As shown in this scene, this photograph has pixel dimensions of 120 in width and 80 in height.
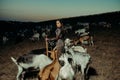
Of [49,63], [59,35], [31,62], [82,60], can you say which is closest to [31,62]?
Result: [31,62]

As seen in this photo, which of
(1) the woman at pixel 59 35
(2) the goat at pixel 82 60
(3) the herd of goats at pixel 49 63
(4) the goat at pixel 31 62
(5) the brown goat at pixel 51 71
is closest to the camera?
(5) the brown goat at pixel 51 71

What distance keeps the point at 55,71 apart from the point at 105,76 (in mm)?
4131

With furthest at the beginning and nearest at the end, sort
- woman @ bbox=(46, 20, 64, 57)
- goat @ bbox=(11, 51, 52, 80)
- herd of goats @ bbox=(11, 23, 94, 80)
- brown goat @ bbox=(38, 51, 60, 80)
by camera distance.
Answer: goat @ bbox=(11, 51, 52, 80)
woman @ bbox=(46, 20, 64, 57)
herd of goats @ bbox=(11, 23, 94, 80)
brown goat @ bbox=(38, 51, 60, 80)

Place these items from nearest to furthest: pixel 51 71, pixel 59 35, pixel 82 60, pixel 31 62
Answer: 1. pixel 51 71
2. pixel 59 35
3. pixel 82 60
4. pixel 31 62

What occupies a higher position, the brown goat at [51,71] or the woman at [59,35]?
the woman at [59,35]

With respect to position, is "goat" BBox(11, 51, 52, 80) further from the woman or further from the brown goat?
the brown goat

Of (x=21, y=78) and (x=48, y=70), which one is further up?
(x=48, y=70)

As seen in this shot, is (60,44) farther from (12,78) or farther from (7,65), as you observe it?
(7,65)

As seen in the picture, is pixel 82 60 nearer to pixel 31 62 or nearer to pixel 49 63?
pixel 49 63

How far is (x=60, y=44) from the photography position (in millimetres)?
12672

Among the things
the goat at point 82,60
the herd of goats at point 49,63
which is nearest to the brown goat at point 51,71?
the herd of goats at point 49,63

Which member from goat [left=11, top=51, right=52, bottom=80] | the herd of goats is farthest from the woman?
goat [left=11, top=51, right=52, bottom=80]

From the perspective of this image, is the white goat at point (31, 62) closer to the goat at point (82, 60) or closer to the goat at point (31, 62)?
the goat at point (31, 62)

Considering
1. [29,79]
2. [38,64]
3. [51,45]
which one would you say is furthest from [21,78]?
[51,45]
